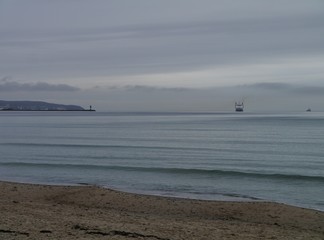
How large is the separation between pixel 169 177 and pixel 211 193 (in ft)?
14.3

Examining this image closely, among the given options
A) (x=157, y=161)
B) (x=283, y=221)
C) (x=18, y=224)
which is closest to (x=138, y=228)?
(x=18, y=224)

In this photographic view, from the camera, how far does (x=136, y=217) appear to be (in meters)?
10.8

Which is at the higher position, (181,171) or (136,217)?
(136,217)

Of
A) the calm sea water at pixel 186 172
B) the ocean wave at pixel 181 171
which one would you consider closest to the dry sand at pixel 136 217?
the calm sea water at pixel 186 172

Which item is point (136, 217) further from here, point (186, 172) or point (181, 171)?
point (181, 171)

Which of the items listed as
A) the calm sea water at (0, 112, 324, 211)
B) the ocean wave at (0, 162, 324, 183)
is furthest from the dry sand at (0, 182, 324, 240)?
the ocean wave at (0, 162, 324, 183)

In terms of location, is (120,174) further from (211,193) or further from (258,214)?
(258,214)

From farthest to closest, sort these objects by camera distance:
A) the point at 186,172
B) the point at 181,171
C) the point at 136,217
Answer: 1. the point at 181,171
2. the point at 186,172
3. the point at 136,217

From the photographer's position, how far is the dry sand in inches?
312

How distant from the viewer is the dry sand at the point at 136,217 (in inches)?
312

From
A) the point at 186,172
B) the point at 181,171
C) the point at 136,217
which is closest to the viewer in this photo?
the point at 136,217

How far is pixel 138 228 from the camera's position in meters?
8.51

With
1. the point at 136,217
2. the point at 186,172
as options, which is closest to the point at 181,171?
the point at 186,172

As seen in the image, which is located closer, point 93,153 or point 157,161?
point 157,161
